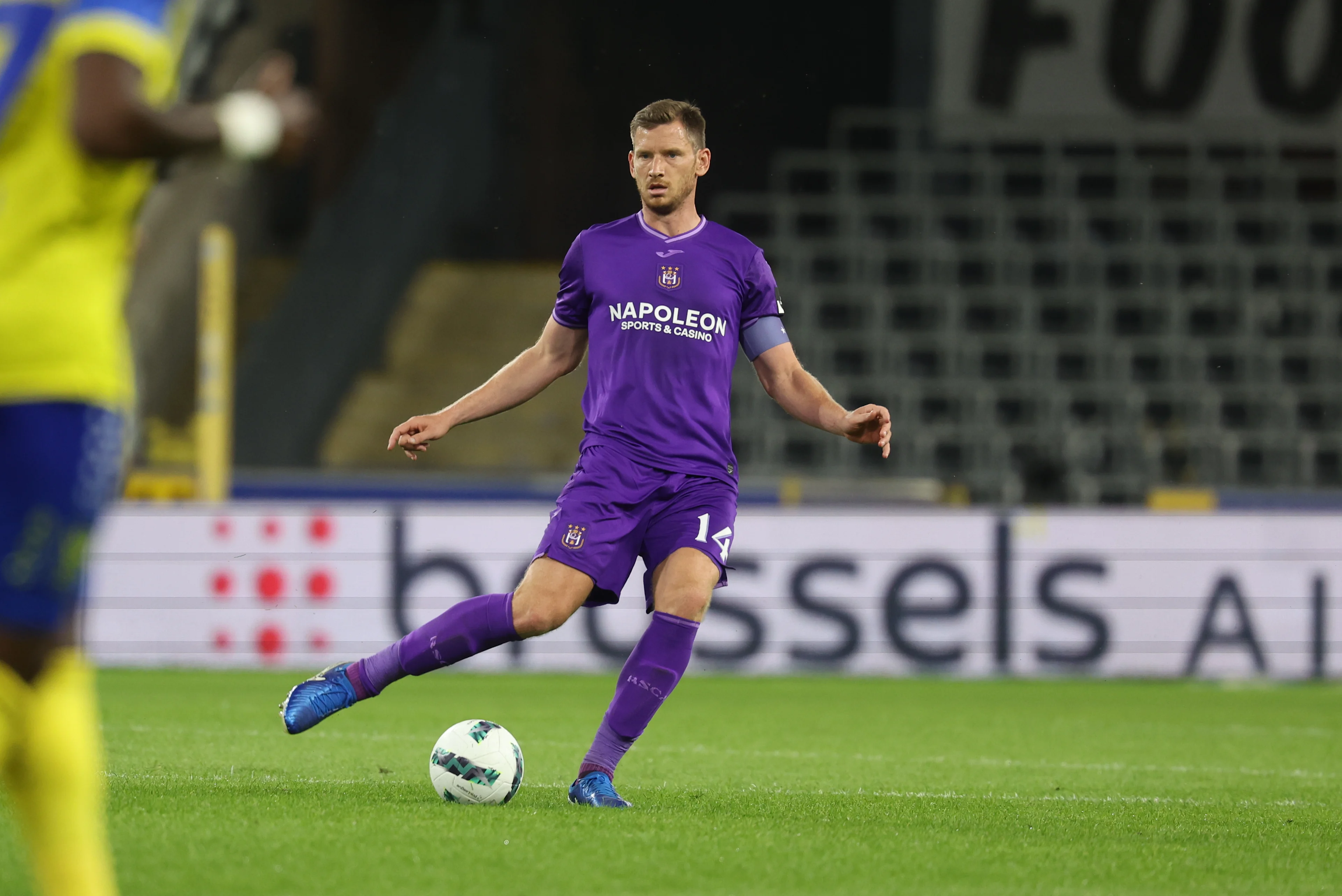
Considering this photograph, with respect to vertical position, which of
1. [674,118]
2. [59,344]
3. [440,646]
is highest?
[674,118]

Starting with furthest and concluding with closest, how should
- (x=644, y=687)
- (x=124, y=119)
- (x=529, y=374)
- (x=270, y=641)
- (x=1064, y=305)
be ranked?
(x=1064, y=305) → (x=270, y=641) → (x=529, y=374) → (x=644, y=687) → (x=124, y=119)

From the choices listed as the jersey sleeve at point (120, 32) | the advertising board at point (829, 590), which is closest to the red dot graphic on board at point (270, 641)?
the advertising board at point (829, 590)

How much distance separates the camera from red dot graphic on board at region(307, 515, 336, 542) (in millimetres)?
11617

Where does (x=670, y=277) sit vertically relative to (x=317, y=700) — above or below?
above

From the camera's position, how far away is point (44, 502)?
266cm

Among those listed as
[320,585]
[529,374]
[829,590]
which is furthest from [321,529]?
[529,374]

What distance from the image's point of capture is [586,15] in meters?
19.4

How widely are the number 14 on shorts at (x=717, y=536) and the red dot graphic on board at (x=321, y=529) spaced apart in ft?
22.7

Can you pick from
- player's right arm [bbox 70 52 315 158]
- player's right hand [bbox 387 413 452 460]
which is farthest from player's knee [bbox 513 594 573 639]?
player's right arm [bbox 70 52 315 158]

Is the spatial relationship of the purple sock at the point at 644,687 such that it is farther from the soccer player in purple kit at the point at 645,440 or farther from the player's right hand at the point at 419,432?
the player's right hand at the point at 419,432

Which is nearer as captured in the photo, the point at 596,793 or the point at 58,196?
the point at 58,196

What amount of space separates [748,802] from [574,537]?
0.95 metres

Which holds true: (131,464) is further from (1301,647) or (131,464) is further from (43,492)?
(43,492)

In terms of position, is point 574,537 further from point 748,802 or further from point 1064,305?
point 1064,305
